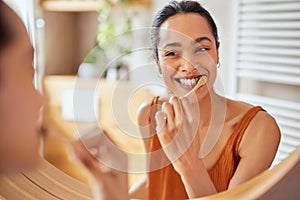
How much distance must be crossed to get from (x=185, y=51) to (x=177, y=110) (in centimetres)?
6

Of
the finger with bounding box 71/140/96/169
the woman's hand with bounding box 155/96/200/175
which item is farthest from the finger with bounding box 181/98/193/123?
the finger with bounding box 71/140/96/169

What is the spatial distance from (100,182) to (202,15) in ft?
0.68

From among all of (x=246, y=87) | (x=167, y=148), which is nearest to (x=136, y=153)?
(x=167, y=148)

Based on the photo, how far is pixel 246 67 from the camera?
0.49 m

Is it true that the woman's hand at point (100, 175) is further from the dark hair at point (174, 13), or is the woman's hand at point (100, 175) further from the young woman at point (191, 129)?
the dark hair at point (174, 13)

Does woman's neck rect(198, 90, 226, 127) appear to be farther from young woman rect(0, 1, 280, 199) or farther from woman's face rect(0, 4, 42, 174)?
woman's face rect(0, 4, 42, 174)

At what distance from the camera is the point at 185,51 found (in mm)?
449

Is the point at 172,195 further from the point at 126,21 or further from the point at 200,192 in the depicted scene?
the point at 126,21

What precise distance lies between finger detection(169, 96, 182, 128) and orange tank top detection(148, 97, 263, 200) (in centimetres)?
2

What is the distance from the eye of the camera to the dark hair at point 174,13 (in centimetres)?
45

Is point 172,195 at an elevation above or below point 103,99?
below

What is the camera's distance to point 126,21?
486 mm

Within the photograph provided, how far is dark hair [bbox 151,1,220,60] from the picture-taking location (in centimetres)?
45

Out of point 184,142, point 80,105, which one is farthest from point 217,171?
point 80,105
